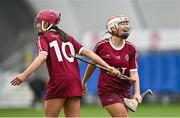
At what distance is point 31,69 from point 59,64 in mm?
578

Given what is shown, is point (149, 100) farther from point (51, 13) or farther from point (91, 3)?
point (51, 13)

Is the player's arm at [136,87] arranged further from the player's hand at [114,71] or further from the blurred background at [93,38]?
the blurred background at [93,38]

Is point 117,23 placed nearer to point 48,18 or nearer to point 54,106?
point 48,18

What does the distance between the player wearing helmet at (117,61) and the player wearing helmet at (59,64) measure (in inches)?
27.5

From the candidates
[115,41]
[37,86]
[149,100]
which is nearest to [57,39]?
[115,41]

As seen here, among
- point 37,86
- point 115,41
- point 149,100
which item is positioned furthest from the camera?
point 149,100

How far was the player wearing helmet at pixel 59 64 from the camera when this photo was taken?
12.2 metres

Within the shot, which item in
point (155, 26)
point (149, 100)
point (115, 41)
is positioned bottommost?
point (149, 100)

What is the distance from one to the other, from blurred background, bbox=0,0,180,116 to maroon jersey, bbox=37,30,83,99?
1634cm

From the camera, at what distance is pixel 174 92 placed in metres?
31.5

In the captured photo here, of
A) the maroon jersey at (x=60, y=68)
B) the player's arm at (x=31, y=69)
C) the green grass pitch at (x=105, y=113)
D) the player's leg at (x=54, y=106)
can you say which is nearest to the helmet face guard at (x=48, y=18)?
the maroon jersey at (x=60, y=68)

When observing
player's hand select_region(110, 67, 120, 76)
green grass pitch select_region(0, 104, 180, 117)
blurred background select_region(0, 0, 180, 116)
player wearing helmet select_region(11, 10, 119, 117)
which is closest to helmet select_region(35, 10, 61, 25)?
player wearing helmet select_region(11, 10, 119, 117)

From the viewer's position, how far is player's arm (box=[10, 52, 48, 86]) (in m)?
11.6

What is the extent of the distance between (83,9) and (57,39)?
2207cm
